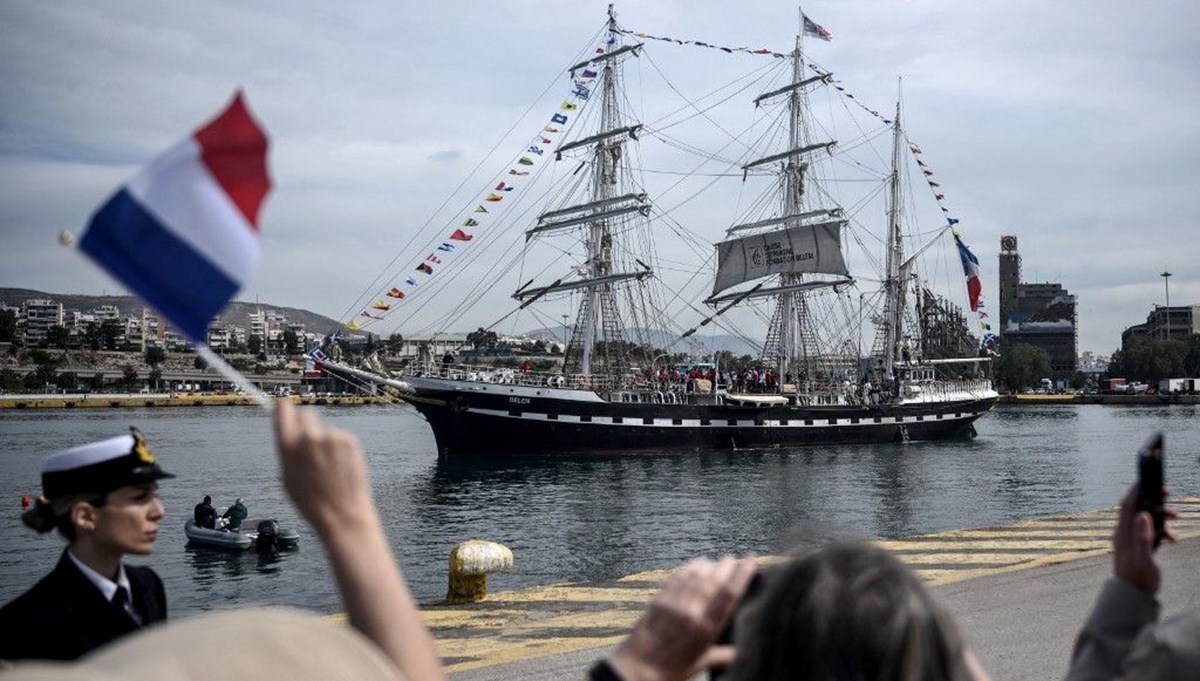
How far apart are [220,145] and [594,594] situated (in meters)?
8.61

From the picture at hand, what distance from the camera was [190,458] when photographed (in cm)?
4881

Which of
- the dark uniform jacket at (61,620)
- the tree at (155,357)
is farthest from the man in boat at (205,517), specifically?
the tree at (155,357)

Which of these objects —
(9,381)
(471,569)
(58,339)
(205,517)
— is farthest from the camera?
(58,339)

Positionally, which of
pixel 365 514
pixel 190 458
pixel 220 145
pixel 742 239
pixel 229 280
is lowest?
pixel 190 458

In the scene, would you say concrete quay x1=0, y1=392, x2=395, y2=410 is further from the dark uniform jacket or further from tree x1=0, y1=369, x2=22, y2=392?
the dark uniform jacket

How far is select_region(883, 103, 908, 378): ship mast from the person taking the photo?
67.1 metres

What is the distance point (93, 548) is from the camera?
3.39m

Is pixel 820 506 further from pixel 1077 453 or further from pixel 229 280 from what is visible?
pixel 229 280

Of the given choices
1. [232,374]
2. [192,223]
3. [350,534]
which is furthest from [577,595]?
[350,534]

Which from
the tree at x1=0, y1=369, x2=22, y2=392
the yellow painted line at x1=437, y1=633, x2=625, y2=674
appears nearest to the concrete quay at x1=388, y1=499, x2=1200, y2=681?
the yellow painted line at x1=437, y1=633, x2=625, y2=674

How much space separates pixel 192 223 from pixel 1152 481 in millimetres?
1888

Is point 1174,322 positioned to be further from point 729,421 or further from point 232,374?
point 232,374

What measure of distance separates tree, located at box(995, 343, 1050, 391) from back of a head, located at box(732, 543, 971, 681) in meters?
157

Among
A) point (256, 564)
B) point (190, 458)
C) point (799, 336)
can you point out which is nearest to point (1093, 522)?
point (256, 564)
